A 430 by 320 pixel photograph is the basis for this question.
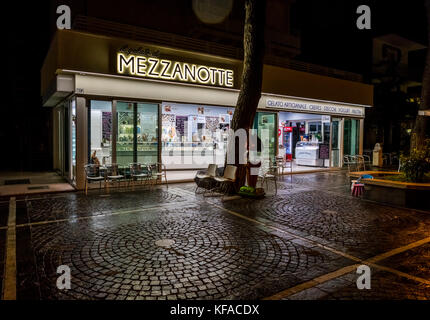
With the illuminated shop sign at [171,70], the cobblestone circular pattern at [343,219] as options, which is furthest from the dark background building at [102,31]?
the cobblestone circular pattern at [343,219]

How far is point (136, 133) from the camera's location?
11742 mm

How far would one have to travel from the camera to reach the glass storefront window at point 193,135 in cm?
1596

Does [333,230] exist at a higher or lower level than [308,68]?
lower

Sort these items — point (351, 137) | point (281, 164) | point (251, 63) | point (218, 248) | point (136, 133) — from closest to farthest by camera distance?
point (218, 248)
point (251, 63)
point (136, 133)
point (281, 164)
point (351, 137)

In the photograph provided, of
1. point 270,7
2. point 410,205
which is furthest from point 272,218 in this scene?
point 270,7

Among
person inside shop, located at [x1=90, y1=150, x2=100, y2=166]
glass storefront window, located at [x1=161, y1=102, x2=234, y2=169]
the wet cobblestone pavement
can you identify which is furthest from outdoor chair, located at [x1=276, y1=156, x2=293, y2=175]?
person inside shop, located at [x1=90, y1=150, x2=100, y2=166]

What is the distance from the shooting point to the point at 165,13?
1563 centimetres

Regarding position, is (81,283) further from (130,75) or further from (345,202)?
(130,75)

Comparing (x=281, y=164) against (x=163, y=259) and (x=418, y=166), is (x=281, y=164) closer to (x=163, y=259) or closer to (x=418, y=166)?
(x=418, y=166)

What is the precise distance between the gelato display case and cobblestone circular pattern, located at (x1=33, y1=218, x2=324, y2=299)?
13.5 m

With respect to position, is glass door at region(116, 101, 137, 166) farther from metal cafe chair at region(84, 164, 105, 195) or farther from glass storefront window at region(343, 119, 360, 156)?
glass storefront window at region(343, 119, 360, 156)

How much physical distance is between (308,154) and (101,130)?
12621mm

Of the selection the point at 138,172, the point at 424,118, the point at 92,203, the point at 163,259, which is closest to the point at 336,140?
the point at 424,118

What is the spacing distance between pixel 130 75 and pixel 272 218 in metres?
7.03
